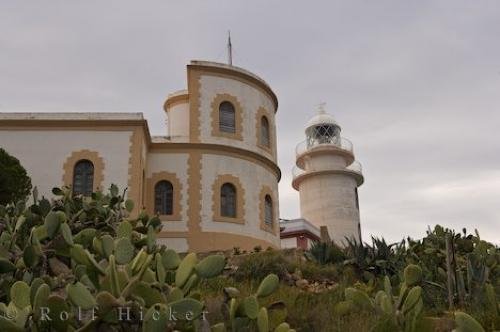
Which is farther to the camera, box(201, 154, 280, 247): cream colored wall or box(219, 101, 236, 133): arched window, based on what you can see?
box(219, 101, 236, 133): arched window

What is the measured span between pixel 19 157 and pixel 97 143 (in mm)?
2839

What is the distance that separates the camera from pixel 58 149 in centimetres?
2125

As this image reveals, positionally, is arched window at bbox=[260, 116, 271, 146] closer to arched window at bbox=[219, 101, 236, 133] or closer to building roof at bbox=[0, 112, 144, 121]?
arched window at bbox=[219, 101, 236, 133]

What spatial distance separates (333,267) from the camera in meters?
11.9

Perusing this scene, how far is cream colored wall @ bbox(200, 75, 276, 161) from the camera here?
2308cm

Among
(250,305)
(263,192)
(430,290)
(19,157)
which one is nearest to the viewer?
(250,305)

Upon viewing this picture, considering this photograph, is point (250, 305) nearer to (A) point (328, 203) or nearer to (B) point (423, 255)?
(B) point (423, 255)

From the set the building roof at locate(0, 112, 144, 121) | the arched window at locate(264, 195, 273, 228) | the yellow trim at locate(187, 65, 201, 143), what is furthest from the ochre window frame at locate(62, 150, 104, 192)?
the arched window at locate(264, 195, 273, 228)

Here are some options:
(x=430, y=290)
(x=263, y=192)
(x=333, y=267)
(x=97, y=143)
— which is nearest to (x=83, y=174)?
(x=97, y=143)

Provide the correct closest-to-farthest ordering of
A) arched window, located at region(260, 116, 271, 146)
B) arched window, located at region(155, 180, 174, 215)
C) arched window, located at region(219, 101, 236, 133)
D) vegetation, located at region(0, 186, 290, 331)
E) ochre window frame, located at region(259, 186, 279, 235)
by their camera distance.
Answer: vegetation, located at region(0, 186, 290, 331)
arched window, located at region(155, 180, 174, 215)
ochre window frame, located at region(259, 186, 279, 235)
arched window, located at region(219, 101, 236, 133)
arched window, located at region(260, 116, 271, 146)

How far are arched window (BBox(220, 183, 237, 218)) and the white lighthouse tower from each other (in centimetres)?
1102

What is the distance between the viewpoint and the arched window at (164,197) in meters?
22.2

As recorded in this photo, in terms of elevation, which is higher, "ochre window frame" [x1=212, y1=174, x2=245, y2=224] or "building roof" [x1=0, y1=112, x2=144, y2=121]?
"building roof" [x1=0, y1=112, x2=144, y2=121]

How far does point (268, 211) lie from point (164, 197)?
4.40 meters
